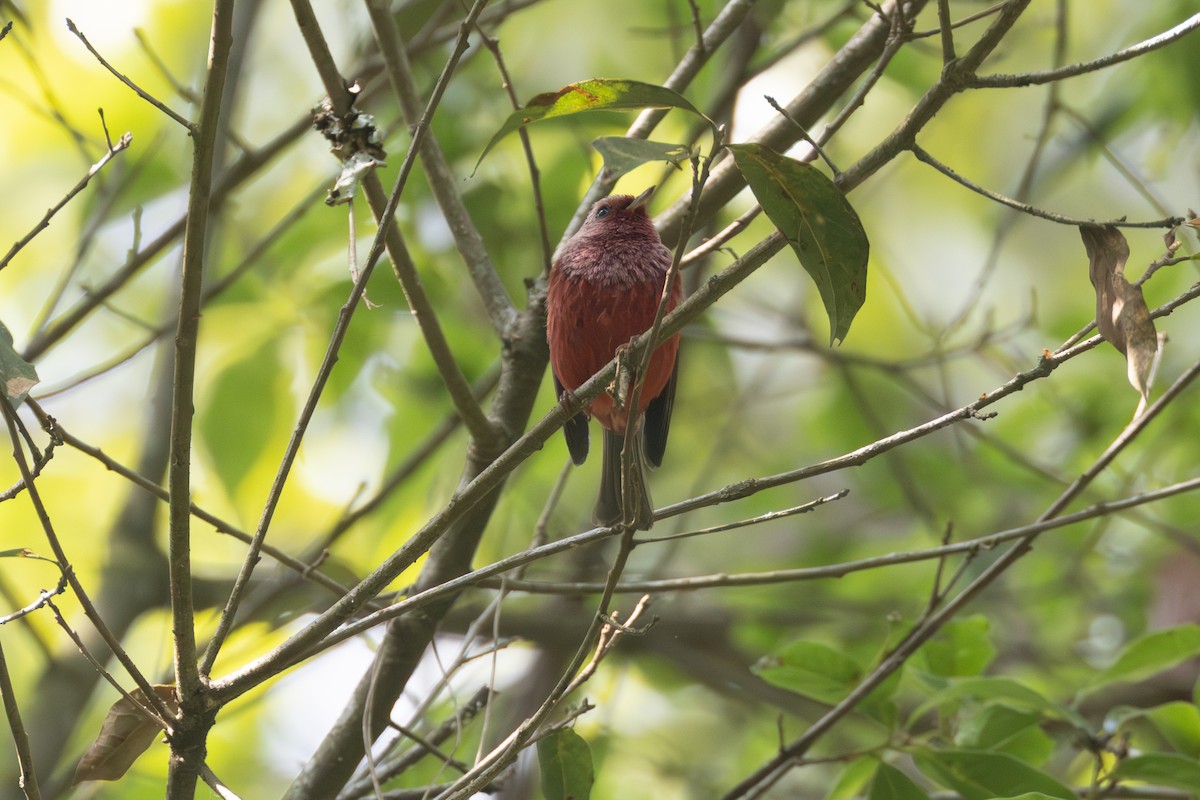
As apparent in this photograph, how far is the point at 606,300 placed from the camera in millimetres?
3949

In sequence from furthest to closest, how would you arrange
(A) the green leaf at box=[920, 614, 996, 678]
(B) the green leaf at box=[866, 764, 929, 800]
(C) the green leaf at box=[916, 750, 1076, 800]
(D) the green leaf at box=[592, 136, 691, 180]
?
(A) the green leaf at box=[920, 614, 996, 678]
(B) the green leaf at box=[866, 764, 929, 800]
(C) the green leaf at box=[916, 750, 1076, 800]
(D) the green leaf at box=[592, 136, 691, 180]

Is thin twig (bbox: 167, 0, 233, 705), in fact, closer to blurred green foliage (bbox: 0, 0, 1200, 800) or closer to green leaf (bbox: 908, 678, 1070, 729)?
blurred green foliage (bbox: 0, 0, 1200, 800)

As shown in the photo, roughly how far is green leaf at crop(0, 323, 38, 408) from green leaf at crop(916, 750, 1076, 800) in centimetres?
225

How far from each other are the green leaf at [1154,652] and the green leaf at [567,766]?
154 centimetres

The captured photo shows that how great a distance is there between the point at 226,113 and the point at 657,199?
1941 millimetres

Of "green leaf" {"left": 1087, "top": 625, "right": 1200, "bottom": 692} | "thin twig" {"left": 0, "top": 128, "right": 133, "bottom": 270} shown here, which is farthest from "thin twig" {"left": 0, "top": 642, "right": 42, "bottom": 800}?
"green leaf" {"left": 1087, "top": 625, "right": 1200, "bottom": 692}

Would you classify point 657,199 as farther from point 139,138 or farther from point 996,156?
point 996,156

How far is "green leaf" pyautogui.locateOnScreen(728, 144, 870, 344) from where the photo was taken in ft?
7.12

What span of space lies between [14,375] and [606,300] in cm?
217

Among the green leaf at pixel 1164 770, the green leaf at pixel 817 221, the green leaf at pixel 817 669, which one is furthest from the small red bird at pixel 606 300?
the green leaf at pixel 1164 770

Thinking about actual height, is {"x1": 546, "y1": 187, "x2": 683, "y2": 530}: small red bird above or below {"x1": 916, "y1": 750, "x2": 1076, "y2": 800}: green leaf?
above

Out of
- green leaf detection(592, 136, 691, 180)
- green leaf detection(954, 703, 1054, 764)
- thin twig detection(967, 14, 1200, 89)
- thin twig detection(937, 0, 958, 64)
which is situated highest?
thin twig detection(937, 0, 958, 64)

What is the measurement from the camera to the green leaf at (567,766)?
100 inches

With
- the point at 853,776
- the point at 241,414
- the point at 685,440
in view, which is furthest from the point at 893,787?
the point at 685,440
